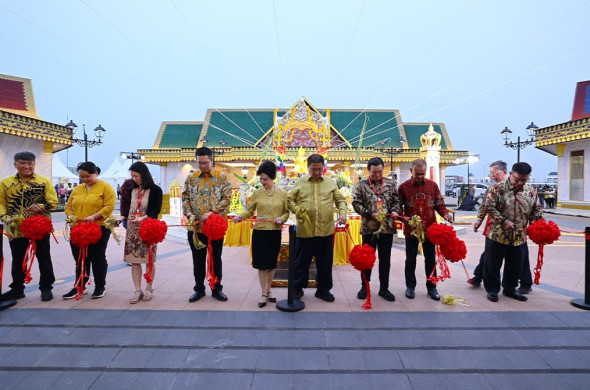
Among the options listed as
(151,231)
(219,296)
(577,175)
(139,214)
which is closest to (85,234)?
(139,214)

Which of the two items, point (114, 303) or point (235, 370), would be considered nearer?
point (235, 370)

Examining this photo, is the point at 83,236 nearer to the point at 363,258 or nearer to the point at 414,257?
the point at 363,258

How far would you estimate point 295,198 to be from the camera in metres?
3.58

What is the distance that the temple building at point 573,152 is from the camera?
43.7 ft

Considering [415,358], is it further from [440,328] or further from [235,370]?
[235,370]

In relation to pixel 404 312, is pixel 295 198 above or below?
above

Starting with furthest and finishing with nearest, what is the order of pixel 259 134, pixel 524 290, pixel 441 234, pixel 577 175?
pixel 259 134, pixel 577 175, pixel 524 290, pixel 441 234

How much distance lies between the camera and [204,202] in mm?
3564

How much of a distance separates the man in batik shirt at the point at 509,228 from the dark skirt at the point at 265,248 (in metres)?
2.51

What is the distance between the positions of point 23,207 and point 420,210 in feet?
14.9

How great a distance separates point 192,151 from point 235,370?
18.3 metres

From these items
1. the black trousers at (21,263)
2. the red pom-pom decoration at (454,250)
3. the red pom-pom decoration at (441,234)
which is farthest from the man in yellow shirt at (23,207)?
the red pom-pom decoration at (454,250)

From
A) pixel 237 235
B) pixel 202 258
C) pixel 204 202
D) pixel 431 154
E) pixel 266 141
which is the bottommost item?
pixel 237 235

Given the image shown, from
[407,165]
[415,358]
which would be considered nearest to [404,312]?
[415,358]
